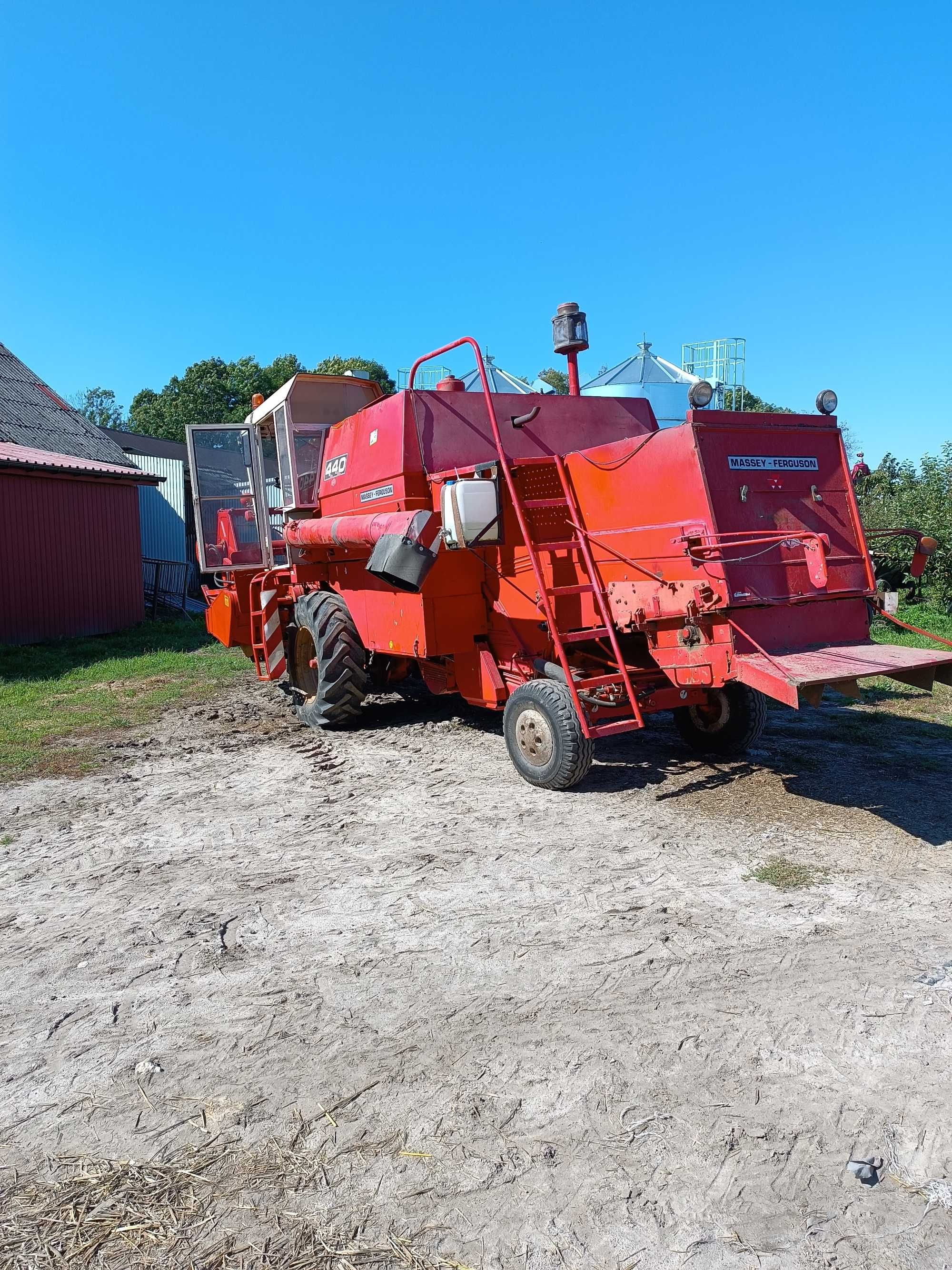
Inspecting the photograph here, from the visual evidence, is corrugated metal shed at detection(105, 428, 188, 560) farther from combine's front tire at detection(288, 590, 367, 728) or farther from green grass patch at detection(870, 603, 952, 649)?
green grass patch at detection(870, 603, 952, 649)

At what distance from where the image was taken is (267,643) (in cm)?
860

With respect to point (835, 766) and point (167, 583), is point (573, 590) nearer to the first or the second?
point (835, 766)

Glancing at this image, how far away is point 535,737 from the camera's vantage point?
5383mm

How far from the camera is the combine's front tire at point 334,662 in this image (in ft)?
23.3

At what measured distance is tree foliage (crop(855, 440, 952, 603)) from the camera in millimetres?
13180

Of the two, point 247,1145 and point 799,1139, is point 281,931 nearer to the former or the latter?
point 247,1145

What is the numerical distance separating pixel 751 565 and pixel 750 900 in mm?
1836

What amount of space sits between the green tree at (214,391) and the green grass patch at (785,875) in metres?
43.4

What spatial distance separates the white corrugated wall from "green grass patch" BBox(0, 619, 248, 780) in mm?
6838

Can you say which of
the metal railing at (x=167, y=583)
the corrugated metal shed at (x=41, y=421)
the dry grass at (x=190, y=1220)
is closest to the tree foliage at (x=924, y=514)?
the dry grass at (x=190, y=1220)

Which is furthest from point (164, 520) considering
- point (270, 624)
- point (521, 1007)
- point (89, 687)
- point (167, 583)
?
point (521, 1007)

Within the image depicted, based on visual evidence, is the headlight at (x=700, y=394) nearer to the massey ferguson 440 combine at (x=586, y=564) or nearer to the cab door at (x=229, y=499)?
the massey ferguson 440 combine at (x=586, y=564)

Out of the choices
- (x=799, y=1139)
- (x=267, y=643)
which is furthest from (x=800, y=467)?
(x=267, y=643)

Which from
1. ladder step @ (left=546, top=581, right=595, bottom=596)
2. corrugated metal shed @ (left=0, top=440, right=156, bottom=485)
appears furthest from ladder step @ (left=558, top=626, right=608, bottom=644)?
corrugated metal shed @ (left=0, top=440, right=156, bottom=485)
